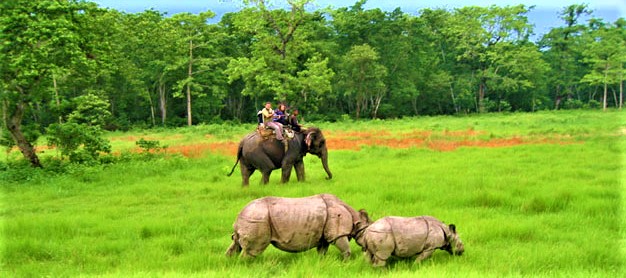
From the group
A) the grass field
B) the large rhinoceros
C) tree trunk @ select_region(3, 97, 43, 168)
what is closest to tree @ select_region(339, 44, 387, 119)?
the grass field

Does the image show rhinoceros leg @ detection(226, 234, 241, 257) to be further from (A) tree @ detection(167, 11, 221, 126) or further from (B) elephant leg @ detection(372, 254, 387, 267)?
(A) tree @ detection(167, 11, 221, 126)

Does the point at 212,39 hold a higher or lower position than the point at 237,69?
higher

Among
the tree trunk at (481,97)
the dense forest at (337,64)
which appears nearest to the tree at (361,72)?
the dense forest at (337,64)

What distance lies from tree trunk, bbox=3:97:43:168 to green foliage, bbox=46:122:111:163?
79cm

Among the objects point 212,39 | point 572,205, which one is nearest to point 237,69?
point 212,39

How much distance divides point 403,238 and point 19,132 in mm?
16932

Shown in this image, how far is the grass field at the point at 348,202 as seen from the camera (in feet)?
22.4

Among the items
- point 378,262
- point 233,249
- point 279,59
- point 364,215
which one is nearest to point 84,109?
point 233,249

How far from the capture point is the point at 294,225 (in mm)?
6773

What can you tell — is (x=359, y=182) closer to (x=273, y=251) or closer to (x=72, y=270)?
(x=273, y=251)

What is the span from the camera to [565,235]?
8195 millimetres

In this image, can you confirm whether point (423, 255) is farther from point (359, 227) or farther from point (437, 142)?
point (437, 142)

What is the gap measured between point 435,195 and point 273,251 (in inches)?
200

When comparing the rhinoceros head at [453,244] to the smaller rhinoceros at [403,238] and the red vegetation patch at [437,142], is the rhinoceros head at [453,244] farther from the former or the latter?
the red vegetation patch at [437,142]
